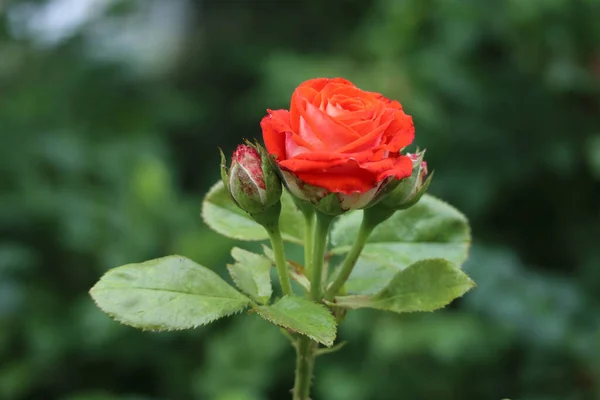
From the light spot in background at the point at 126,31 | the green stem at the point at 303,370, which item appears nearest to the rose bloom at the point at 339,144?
the green stem at the point at 303,370

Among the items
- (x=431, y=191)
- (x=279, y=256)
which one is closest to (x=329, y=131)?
(x=279, y=256)

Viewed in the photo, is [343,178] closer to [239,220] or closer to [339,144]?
[339,144]

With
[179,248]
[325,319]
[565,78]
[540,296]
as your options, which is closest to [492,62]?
[565,78]

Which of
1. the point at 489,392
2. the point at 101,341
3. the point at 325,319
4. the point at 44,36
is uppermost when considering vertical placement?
the point at 325,319

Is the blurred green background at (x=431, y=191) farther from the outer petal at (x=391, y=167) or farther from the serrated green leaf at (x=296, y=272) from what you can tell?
the outer petal at (x=391, y=167)

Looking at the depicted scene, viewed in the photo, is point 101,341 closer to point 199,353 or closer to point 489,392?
point 199,353

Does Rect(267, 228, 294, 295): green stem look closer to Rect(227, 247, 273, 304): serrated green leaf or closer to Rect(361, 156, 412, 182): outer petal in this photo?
Rect(227, 247, 273, 304): serrated green leaf
